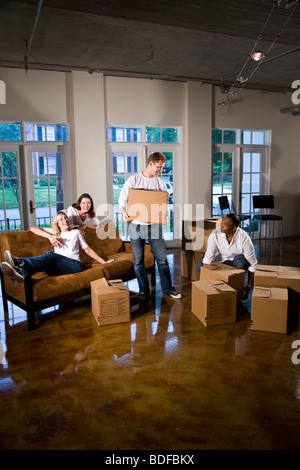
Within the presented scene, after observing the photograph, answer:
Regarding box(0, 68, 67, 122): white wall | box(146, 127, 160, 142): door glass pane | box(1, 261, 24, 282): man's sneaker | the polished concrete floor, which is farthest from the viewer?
box(146, 127, 160, 142): door glass pane

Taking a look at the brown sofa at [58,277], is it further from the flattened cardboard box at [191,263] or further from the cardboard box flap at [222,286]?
the cardboard box flap at [222,286]

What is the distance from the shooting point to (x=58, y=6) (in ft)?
12.4

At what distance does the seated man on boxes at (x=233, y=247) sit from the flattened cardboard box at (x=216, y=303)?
1.53 ft

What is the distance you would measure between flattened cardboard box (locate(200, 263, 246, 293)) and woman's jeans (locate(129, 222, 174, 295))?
0.49m

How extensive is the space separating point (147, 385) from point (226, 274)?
1.51 meters

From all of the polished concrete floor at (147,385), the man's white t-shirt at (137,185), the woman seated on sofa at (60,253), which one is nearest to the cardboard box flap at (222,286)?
the polished concrete floor at (147,385)

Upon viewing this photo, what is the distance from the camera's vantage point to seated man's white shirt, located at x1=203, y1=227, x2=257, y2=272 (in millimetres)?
4000

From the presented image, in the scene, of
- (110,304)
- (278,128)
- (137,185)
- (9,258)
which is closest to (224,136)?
(278,128)

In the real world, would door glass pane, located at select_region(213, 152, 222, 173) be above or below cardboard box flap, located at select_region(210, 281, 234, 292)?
above

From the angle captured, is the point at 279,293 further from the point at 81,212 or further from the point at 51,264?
the point at 81,212

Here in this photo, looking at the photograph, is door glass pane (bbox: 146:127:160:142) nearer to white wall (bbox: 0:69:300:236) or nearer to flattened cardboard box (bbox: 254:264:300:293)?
white wall (bbox: 0:69:300:236)

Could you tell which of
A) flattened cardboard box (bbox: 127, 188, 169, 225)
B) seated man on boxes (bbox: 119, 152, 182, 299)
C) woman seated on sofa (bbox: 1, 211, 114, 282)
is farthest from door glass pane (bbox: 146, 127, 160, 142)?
woman seated on sofa (bbox: 1, 211, 114, 282)

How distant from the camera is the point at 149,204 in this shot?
394 cm

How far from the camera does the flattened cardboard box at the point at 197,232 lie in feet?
15.8
